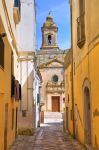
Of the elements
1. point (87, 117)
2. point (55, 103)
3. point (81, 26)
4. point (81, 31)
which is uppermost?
point (81, 26)

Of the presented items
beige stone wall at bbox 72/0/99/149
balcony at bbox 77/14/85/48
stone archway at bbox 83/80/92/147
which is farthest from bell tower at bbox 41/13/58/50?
stone archway at bbox 83/80/92/147

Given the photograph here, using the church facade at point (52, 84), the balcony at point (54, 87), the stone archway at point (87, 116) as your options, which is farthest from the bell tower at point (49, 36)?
the stone archway at point (87, 116)

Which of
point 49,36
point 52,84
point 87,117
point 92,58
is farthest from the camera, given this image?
point 49,36

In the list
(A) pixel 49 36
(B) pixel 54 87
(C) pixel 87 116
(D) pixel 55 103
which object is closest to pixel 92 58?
(C) pixel 87 116

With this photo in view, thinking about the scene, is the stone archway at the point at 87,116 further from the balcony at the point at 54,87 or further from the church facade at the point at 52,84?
the balcony at the point at 54,87

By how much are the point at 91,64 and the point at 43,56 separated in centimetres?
4949

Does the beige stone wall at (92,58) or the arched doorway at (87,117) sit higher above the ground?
the beige stone wall at (92,58)

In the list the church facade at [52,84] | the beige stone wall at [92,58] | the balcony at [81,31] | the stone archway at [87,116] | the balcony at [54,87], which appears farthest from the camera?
the balcony at [54,87]

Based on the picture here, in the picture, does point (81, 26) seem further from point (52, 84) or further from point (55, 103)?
point (55, 103)

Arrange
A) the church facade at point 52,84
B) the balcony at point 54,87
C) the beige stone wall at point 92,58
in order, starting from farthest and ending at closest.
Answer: the balcony at point 54,87 < the church facade at point 52,84 < the beige stone wall at point 92,58

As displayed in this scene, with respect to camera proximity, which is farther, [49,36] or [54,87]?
[49,36]

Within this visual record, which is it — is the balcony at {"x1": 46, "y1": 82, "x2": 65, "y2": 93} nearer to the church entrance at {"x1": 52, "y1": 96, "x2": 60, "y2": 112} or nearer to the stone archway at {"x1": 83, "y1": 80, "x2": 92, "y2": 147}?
the church entrance at {"x1": 52, "y1": 96, "x2": 60, "y2": 112}

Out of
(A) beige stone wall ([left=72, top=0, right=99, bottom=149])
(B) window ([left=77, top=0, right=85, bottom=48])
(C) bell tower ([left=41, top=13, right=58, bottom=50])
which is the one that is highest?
(C) bell tower ([left=41, top=13, right=58, bottom=50])

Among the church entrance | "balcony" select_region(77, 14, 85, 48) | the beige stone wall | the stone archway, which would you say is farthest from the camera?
the church entrance
